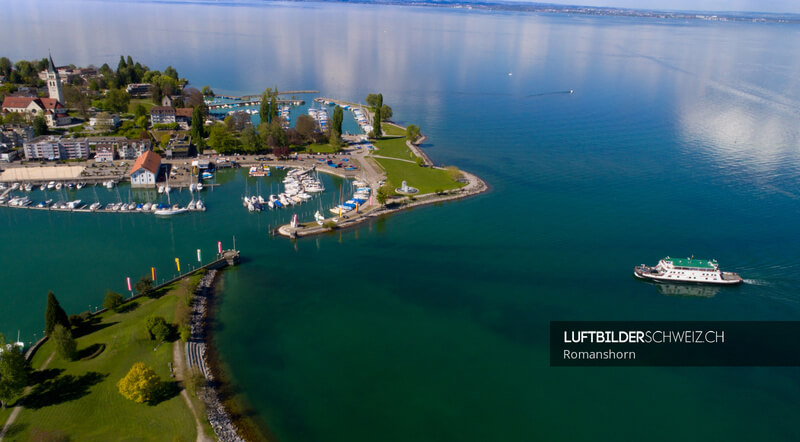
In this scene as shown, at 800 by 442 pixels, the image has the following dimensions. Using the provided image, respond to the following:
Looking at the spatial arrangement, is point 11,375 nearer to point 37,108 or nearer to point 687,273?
point 687,273

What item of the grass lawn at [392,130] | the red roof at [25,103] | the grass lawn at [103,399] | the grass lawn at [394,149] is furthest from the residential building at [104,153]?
the grass lawn at [392,130]

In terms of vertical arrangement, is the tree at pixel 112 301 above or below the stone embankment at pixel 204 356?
above

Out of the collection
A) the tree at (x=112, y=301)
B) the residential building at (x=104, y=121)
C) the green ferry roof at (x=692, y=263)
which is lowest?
the green ferry roof at (x=692, y=263)

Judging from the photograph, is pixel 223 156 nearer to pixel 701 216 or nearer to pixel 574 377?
pixel 574 377

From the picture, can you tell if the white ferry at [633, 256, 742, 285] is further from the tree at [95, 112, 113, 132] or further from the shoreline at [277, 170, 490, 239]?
the tree at [95, 112, 113, 132]

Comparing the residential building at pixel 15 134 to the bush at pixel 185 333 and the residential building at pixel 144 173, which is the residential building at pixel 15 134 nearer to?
the residential building at pixel 144 173

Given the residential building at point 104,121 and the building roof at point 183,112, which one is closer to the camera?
the residential building at point 104,121
